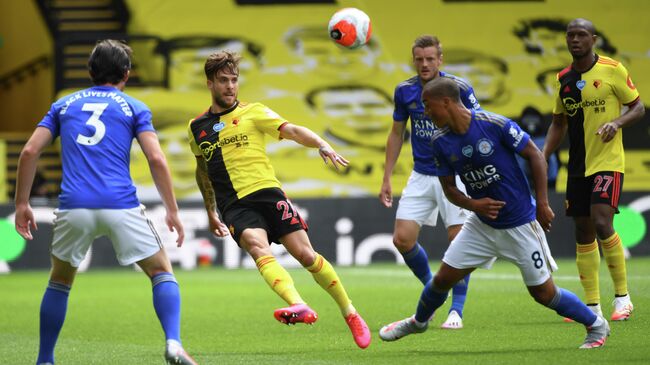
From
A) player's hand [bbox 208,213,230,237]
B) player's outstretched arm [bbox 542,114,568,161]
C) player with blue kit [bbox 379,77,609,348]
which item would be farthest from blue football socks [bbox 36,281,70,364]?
player's outstretched arm [bbox 542,114,568,161]

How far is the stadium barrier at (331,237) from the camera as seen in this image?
18.1 metres

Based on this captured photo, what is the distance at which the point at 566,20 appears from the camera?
25.9 m

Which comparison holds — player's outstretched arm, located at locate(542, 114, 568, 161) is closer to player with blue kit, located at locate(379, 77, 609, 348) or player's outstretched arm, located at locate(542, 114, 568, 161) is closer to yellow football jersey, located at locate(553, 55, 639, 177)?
yellow football jersey, located at locate(553, 55, 639, 177)

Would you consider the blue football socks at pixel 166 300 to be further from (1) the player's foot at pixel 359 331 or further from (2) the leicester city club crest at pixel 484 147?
(2) the leicester city club crest at pixel 484 147

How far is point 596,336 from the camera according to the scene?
301 inches

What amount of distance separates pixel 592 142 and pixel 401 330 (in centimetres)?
243

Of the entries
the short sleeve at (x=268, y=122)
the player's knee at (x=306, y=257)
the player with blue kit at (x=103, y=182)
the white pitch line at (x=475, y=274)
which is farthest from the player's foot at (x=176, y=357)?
the white pitch line at (x=475, y=274)

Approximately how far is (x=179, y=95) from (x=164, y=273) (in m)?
18.2

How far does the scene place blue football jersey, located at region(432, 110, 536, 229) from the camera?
23.9 feet

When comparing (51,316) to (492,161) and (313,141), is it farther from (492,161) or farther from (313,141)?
(492,161)

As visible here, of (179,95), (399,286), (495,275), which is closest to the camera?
(399,286)

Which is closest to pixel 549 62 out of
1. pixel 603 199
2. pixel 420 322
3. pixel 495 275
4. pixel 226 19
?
pixel 226 19

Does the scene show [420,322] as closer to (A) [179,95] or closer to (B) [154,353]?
(B) [154,353]

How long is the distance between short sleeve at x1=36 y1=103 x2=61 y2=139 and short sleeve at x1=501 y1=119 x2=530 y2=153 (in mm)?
2744
